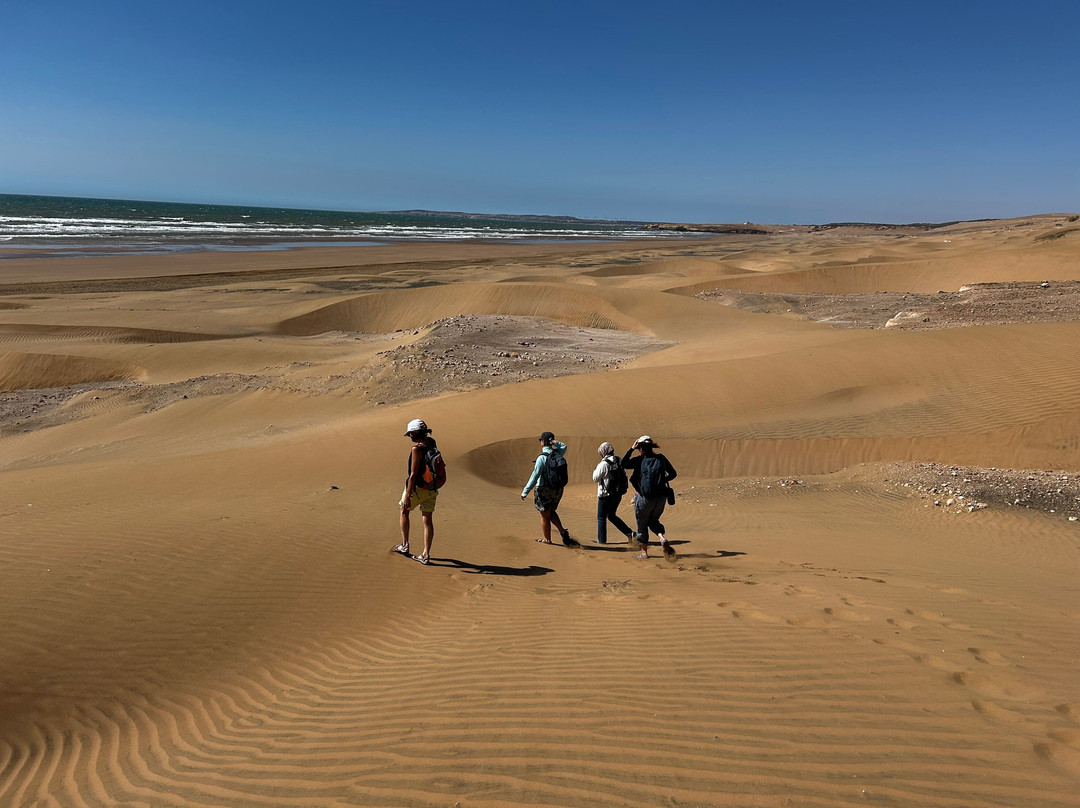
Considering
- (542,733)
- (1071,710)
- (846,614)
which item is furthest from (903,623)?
(542,733)

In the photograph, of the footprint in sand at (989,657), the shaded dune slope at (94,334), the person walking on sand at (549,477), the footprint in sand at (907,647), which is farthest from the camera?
the shaded dune slope at (94,334)

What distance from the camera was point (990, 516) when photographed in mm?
9789

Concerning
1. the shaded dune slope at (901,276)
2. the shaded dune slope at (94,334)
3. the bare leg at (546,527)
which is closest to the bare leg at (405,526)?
the bare leg at (546,527)

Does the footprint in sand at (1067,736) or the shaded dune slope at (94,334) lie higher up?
the footprint in sand at (1067,736)

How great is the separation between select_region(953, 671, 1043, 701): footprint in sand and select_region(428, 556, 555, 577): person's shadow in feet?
12.8

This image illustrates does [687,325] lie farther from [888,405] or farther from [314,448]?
[314,448]

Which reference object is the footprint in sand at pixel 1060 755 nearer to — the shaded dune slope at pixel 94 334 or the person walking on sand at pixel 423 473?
the person walking on sand at pixel 423 473

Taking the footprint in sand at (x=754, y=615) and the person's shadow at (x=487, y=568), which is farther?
the person's shadow at (x=487, y=568)

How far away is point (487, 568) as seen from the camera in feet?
23.7

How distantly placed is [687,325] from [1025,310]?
11.4 m

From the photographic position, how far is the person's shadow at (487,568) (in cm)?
707

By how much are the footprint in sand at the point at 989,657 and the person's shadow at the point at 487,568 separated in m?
3.84

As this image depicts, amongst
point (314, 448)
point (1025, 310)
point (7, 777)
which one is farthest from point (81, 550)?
point (1025, 310)

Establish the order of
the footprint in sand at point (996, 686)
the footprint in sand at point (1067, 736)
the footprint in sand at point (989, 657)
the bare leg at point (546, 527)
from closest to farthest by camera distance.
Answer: the footprint in sand at point (1067, 736) < the footprint in sand at point (996, 686) < the footprint in sand at point (989, 657) < the bare leg at point (546, 527)
